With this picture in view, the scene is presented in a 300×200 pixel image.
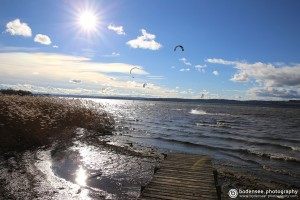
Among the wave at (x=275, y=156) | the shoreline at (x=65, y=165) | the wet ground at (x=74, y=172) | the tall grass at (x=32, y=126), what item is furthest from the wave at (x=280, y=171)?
the tall grass at (x=32, y=126)

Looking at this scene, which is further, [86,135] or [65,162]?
[86,135]

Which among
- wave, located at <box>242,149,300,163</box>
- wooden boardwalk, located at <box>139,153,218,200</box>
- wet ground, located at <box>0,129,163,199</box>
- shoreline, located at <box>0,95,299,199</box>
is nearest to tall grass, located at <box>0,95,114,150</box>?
shoreline, located at <box>0,95,299,199</box>

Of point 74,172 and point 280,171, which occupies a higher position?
point 74,172

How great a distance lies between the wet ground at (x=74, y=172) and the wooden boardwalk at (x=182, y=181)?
1932 millimetres

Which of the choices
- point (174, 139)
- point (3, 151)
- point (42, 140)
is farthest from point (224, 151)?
point (3, 151)

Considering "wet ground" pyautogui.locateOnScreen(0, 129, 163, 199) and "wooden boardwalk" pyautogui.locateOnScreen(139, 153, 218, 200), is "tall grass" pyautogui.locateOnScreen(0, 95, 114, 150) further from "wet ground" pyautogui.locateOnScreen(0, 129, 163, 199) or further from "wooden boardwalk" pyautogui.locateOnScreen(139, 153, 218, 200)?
"wooden boardwalk" pyautogui.locateOnScreen(139, 153, 218, 200)

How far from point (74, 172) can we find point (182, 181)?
688cm

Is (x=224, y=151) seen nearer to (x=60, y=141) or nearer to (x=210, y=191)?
(x=60, y=141)

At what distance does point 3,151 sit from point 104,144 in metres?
8.41

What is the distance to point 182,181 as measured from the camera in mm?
11172

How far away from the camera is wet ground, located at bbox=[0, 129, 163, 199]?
1220 cm

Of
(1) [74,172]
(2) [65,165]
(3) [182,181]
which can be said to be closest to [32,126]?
(2) [65,165]

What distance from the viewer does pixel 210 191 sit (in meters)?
10.3

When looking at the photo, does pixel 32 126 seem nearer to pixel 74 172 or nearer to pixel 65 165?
pixel 65 165
